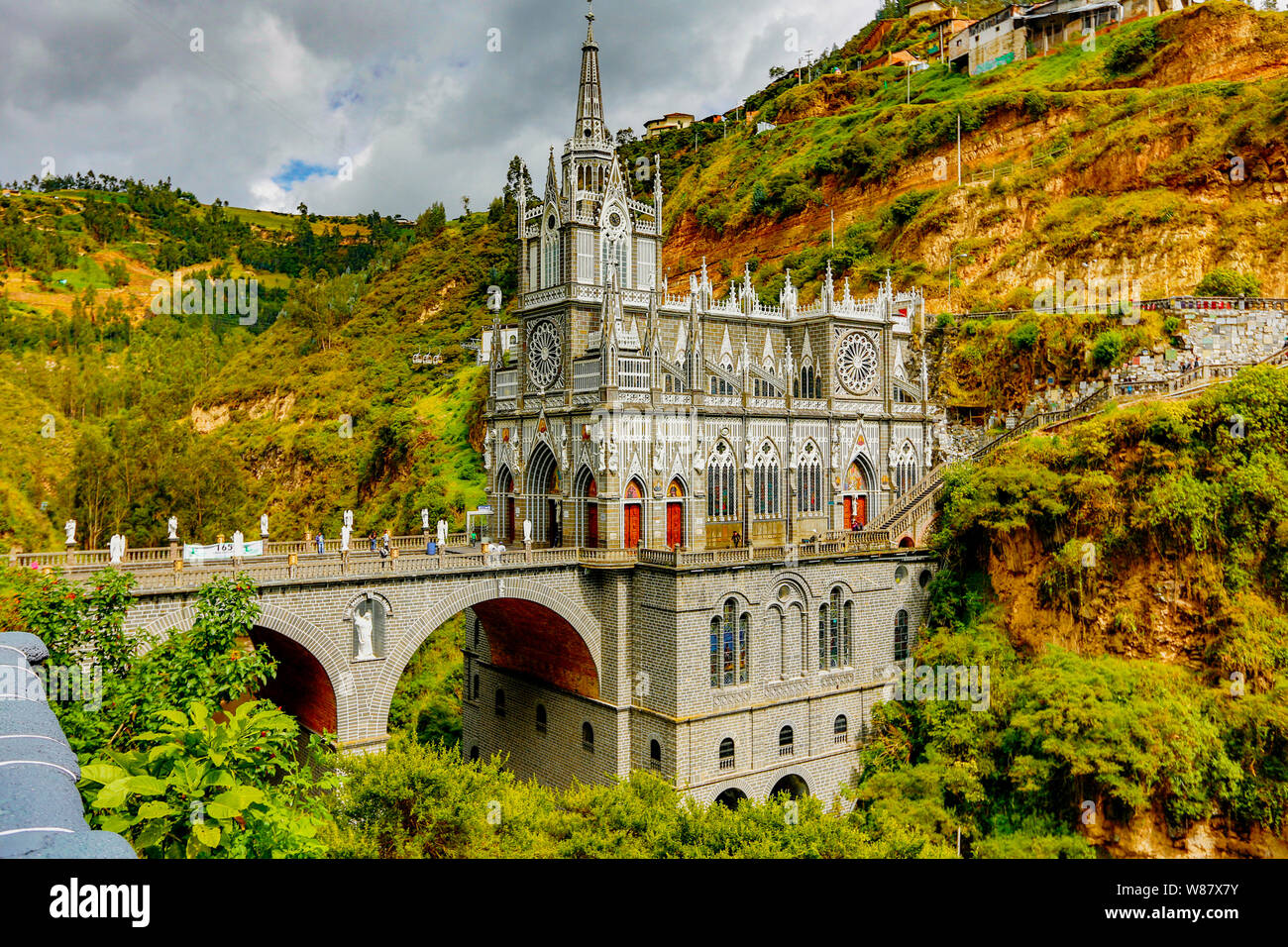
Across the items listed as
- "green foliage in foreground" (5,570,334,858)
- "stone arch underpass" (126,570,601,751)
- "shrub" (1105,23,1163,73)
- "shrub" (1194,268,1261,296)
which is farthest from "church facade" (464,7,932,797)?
"shrub" (1105,23,1163,73)

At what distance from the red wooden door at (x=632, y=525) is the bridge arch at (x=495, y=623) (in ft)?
11.4

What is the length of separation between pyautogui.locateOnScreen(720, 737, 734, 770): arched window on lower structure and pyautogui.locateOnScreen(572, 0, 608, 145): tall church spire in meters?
26.6

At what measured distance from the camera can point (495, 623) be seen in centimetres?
3844

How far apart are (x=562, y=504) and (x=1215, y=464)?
2466 cm

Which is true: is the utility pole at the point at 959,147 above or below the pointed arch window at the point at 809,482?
above

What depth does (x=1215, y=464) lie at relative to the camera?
3244 centimetres

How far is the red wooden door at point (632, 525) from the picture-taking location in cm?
3625

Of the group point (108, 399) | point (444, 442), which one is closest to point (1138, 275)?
point (444, 442)

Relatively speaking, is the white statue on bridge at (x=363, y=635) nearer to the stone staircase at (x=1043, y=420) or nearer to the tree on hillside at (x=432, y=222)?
the stone staircase at (x=1043, y=420)

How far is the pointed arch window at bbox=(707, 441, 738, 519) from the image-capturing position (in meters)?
38.4

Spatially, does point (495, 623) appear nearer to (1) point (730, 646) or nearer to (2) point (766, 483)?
(1) point (730, 646)

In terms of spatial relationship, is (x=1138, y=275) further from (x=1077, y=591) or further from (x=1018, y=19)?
(x=1018, y=19)

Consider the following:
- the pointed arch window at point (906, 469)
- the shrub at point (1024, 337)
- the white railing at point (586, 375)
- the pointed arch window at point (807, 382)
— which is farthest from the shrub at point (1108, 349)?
the white railing at point (586, 375)

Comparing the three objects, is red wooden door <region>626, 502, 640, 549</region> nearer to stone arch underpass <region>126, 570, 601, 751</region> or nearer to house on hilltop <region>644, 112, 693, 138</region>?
stone arch underpass <region>126, 570, 601, 751</region>
